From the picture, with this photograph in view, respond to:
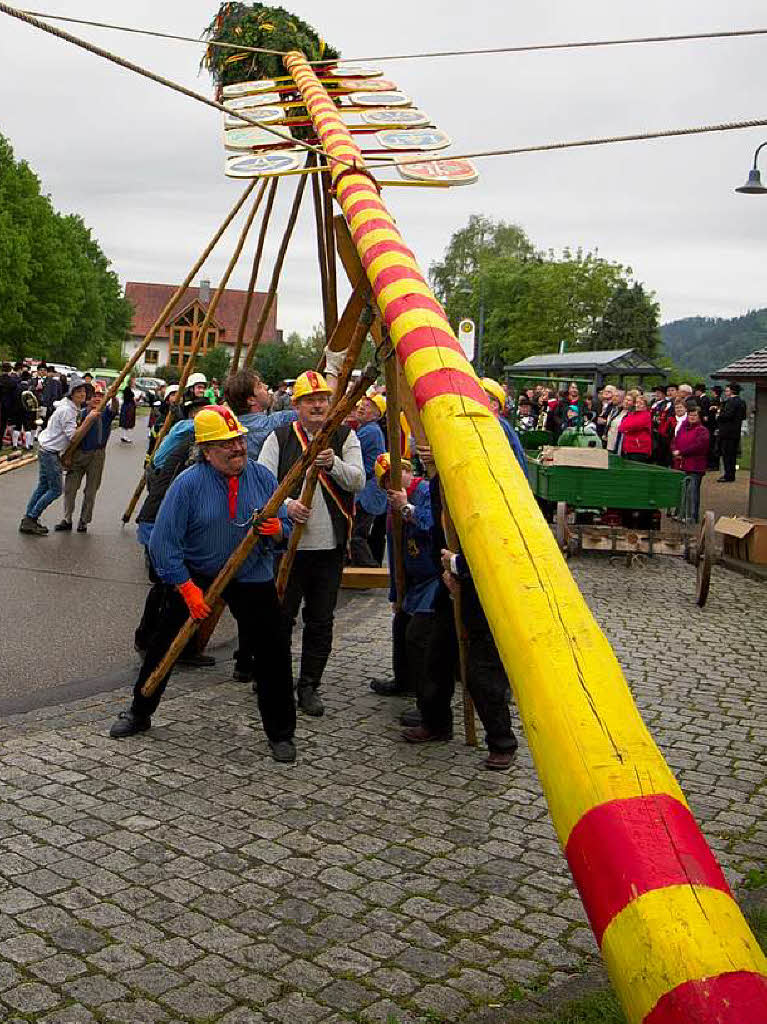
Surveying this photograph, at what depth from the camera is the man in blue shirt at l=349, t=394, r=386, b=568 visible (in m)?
8.21

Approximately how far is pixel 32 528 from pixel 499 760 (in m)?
9.24

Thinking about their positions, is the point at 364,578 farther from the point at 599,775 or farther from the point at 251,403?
the point at 599,775

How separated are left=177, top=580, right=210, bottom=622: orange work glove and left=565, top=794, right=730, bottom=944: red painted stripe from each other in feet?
14.3

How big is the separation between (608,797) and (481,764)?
4.40 metres

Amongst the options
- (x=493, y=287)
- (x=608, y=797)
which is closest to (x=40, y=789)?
(x=608, y=797)

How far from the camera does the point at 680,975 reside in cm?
152

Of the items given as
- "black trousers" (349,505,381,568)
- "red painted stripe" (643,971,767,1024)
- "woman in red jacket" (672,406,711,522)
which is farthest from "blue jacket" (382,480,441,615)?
"woman in red jacket" (672,406,711,522)

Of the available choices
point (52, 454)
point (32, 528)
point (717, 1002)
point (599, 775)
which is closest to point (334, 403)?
point (599, 775)

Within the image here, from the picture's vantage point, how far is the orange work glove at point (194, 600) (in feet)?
19.5

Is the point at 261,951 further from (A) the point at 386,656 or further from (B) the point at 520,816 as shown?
(A) the point at 386,656

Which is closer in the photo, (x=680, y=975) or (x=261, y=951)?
(x=680, y=975)

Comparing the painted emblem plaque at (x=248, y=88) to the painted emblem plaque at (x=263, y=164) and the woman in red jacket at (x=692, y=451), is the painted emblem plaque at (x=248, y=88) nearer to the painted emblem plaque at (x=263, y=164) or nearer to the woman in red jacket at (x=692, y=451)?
the painted emblem plaque at (x=263, y=164)

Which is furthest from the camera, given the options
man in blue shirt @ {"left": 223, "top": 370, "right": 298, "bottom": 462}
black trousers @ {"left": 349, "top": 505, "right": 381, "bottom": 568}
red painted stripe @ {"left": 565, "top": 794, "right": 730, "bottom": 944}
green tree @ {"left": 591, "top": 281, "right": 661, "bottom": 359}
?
green tree @ {"left": 591, "top": 281, "right": 661, "bottom": 359}

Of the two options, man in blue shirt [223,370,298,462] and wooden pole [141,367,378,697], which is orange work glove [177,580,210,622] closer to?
wooden pole [141,367,378,697]
